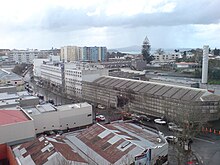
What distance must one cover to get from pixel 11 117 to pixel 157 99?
340 inches

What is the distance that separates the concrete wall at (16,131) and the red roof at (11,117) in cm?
30

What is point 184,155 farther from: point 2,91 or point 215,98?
point 2,91

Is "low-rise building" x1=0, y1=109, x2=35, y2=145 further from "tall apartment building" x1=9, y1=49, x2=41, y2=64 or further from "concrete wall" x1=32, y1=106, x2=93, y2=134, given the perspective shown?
"tall apartment building" x1=9, y1=49, x2=41, y2=64

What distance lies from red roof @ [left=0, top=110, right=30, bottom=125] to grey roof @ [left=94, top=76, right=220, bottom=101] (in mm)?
7887

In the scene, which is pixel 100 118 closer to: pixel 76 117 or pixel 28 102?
pixel 76 117

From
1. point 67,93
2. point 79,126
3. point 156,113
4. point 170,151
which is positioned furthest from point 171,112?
point 67,93

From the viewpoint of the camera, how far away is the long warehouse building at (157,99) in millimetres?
13508

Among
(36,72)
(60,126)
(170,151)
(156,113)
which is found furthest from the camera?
(36,72)

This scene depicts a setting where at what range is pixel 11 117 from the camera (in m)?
10.9

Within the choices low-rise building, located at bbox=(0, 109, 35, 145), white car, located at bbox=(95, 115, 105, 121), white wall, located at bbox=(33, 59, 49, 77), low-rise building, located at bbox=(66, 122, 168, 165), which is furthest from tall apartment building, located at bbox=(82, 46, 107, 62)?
low-rise building, located at bbox=(66, 122, 168, 165)

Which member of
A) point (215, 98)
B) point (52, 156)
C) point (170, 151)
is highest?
point (215, 98)

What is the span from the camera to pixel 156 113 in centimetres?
1528

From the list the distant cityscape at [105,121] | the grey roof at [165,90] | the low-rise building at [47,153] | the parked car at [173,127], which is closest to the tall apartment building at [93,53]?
the distant cityscape at [105,121]

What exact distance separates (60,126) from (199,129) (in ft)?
25.0
